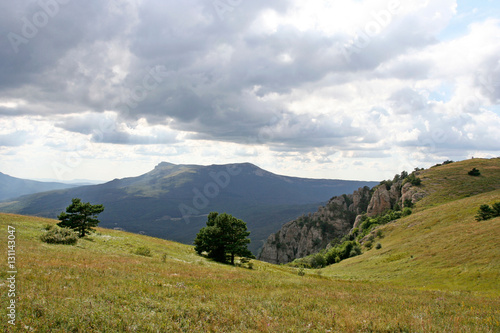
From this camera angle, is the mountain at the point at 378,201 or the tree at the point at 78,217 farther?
the mountain at the point at 378,201

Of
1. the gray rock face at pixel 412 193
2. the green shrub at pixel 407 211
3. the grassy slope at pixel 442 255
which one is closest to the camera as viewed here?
the grassy slope at pixel 442 255

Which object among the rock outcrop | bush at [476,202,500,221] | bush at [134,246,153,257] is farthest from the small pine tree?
the rock outcrop

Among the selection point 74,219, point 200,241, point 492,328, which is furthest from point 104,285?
point 200,241

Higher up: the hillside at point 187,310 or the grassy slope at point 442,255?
the hillside at point 187,310

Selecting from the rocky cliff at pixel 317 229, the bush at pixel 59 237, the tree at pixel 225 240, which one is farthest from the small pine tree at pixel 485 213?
the rocky cliff at pixel 317 229

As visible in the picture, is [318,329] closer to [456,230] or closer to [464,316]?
[464,316]

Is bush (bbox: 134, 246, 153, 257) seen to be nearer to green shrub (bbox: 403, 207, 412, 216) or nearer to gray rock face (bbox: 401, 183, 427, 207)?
green shrub (bbox: 403, 207, 412, 216)

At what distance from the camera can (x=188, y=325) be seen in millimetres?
10477

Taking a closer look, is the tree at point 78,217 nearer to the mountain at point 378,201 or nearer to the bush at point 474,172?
the mountain at point 378,201

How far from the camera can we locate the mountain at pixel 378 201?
104 metres

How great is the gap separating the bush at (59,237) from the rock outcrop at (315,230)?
149 metres

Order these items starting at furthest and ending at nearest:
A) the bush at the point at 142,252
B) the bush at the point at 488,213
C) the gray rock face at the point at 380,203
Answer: the gray rock face at the point at 380,203 → the bush at the point at 488,213 → the bush at the point at 142,252

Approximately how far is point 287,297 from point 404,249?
53.3 m

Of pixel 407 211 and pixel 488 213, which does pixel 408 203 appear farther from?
pixel 488 213
